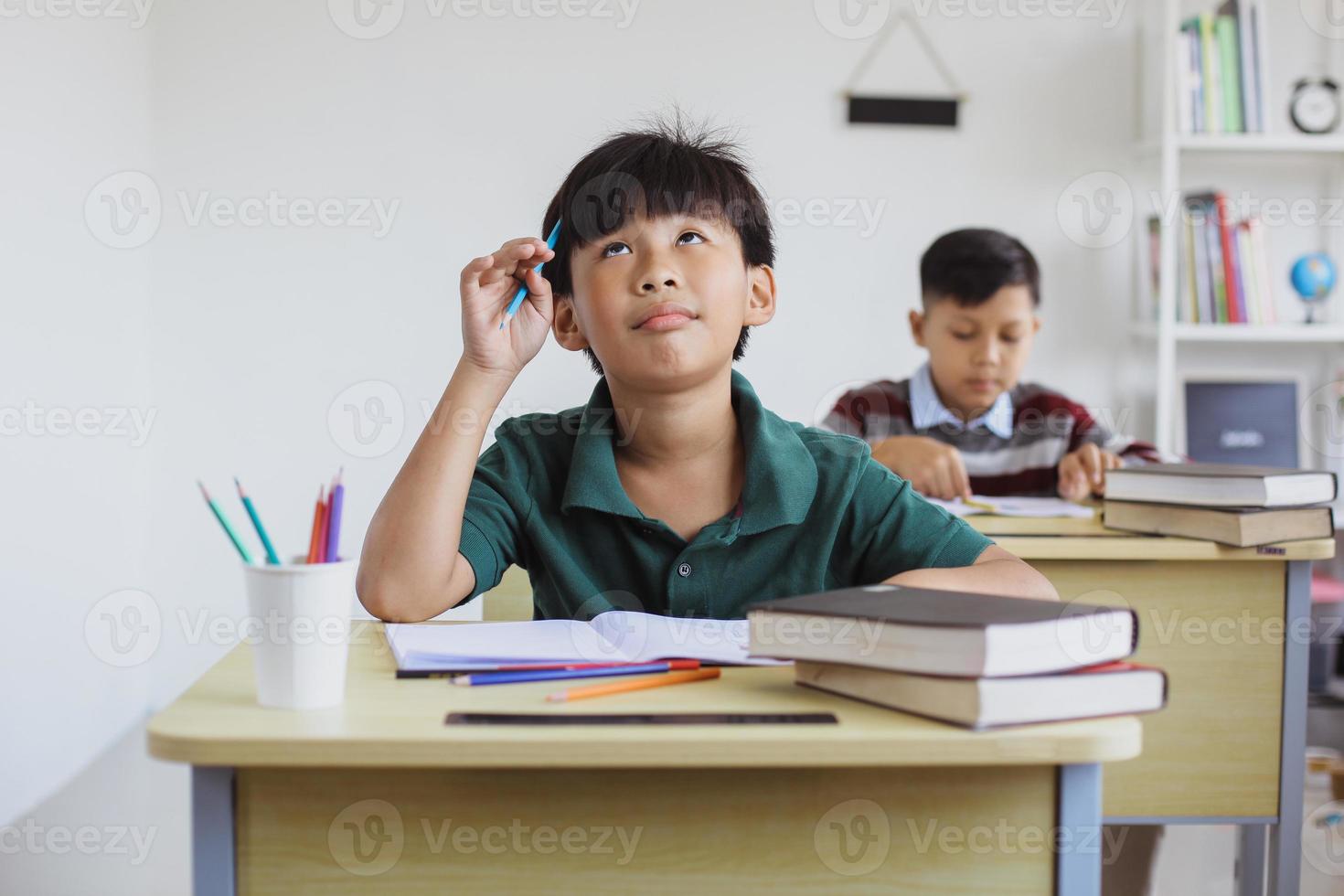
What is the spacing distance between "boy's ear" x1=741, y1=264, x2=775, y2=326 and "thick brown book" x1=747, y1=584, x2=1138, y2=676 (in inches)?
23.2

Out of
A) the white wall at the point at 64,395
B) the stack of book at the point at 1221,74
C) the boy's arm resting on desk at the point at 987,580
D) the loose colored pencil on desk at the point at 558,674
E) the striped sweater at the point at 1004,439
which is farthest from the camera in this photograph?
the stack of book at the point at 1221,74

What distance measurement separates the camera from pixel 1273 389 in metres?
3.45

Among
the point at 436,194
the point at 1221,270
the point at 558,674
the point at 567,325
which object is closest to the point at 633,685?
the point at 558,674

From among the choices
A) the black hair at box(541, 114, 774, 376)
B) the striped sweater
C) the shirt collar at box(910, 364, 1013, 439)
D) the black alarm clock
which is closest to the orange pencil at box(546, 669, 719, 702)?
the black hair at box(541, 114, 774, 376)

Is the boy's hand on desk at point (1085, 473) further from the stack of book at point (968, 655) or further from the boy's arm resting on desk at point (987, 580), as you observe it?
the stack of book at point (968, 655)

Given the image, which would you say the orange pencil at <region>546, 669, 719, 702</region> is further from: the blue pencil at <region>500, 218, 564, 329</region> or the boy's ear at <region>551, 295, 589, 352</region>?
the boy's ear at <region>551, 295, 589, 352</region>

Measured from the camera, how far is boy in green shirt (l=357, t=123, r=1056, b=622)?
118 centimetres

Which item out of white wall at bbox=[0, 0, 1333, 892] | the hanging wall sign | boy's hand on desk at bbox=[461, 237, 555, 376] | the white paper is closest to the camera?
boy's hand on desk at bbox=[461, 237, 555, 376]

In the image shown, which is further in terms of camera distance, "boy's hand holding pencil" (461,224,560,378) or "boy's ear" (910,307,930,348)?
"boy's ear" (910,307,930,348)

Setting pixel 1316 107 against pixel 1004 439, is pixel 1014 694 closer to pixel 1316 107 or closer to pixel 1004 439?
pixel 1004 439

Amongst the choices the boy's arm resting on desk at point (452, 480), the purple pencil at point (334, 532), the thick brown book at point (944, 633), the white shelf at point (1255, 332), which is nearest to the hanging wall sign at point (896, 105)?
the white shelf at point (1255, 332)

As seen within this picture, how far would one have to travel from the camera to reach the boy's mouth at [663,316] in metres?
1.23

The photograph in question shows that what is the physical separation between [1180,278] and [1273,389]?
18.2 inches

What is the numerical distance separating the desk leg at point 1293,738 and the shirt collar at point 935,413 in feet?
3.09
